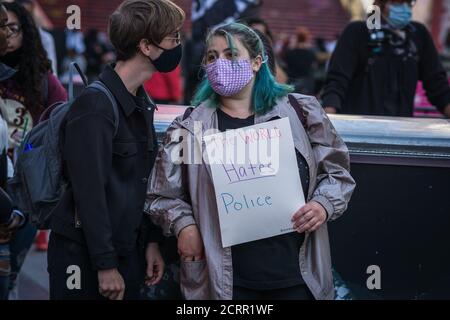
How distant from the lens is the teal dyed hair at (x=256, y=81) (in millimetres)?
3193

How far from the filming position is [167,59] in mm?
3146

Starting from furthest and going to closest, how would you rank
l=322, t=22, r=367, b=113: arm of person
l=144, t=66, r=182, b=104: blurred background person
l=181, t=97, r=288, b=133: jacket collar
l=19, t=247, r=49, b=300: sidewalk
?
l=144, t=66, r=182, b=104: blurred background person < l=19, t=247, r=49, b=300: sidewalk < l=322, t=22, r=367, b=113: arm of person < l=181, t=97, r=288, b=133: jacket collar

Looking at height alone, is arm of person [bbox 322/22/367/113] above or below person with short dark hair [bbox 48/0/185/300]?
above

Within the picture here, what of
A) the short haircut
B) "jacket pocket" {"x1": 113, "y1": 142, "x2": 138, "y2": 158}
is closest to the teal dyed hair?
the short haircut

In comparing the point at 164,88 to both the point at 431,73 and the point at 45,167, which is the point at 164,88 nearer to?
the point at 431,73

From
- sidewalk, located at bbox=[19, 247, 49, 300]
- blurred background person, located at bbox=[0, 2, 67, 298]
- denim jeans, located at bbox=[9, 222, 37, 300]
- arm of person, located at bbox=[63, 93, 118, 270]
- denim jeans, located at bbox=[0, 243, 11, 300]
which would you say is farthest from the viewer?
sidewalk, located at bbox=[19, 247, 49, 300]

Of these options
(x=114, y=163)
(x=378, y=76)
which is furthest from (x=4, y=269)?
(x=378, y=76)

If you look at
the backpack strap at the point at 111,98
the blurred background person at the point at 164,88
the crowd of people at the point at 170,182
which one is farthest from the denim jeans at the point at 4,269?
the blurred background person at the point at 164,88

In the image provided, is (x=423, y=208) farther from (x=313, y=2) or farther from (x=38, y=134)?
(x=313, y=2)

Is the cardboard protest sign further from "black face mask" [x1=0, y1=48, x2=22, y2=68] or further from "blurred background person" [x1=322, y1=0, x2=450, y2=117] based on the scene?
"blurred background person" [x1=322, y1=0, x2=450, y2=117]

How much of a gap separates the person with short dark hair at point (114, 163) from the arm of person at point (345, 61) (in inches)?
82.0

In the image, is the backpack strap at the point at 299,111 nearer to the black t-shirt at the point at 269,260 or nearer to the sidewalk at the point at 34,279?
the black t-shirt at the point at 269,260

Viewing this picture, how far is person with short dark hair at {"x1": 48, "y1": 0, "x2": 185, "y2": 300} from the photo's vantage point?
296 centimetres

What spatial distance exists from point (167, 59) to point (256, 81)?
1.26ft
